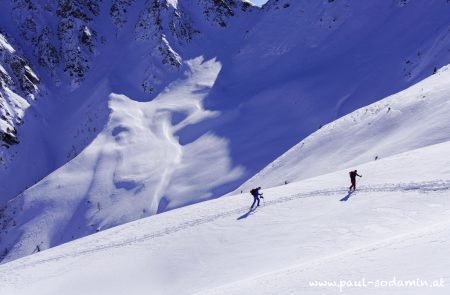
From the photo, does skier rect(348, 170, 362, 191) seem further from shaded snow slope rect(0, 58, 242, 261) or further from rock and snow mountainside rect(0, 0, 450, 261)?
shaded snow slope rect(0, 58, 242, 261)

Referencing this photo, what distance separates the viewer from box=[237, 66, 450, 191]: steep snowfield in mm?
26125

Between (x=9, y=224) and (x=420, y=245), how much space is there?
118ft

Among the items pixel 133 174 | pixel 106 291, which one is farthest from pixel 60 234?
pixel 106 291

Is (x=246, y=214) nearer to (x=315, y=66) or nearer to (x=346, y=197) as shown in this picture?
(x=346, y=197)

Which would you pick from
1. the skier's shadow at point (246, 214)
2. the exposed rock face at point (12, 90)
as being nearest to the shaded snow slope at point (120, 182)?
the exposed rock face at point (12, 90)

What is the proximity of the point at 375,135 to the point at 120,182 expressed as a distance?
73.0 ft

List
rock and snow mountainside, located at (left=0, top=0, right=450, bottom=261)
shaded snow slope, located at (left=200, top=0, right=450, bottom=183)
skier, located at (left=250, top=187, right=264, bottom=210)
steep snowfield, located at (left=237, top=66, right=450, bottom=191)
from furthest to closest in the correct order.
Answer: shaded snow slope, located at (left=200, top=0, right=450, bottom=183), rock and snow mountainside, located at (left=0, top=0, right=450, bottom=261), steep snowfield, located at (left=237, top=66, right=450, bottom=191), skier, located at (left=250, top=187, right=264, bottom=210)

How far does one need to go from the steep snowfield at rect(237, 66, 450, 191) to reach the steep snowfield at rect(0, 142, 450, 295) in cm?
396

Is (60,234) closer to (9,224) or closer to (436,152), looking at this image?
(9,224)

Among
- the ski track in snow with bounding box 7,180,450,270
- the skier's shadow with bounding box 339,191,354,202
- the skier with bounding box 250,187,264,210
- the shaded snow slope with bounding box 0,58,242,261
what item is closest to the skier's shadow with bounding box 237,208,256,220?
the skier with bounding box 250,187,264,210

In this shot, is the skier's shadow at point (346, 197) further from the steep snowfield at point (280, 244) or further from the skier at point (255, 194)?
the skier at point (255, 194)

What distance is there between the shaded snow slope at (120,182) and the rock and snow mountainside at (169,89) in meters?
0.13

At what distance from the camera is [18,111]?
173ft

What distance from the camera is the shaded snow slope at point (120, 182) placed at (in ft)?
119
